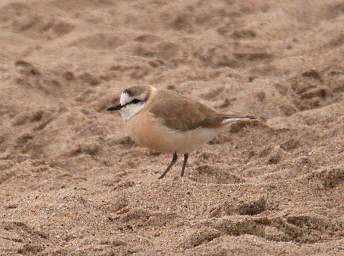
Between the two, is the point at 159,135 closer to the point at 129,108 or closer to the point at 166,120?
the point at 166,120

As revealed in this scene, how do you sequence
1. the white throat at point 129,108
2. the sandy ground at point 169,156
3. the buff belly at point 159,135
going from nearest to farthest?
the sandy ground at point 169,156, the buff belly at point 159,135, the white throat at point 129,108

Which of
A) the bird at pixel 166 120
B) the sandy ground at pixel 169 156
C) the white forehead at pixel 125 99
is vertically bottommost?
the sandy ground at pixel 169 156

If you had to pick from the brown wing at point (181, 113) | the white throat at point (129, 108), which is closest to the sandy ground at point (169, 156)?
the brown wing at point (181, 113)

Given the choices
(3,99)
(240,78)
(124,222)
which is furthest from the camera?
(240,78)

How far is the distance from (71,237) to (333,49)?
5.19 m

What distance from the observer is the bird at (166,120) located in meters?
6.18

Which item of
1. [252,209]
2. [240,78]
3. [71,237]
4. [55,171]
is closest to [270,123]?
[240,78]

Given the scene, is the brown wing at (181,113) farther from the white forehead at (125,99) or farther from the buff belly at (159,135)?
the white forehead at (125,99)

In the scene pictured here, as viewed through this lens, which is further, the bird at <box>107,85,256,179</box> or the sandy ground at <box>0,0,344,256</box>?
the bird at <box>107,85,256,179</box>

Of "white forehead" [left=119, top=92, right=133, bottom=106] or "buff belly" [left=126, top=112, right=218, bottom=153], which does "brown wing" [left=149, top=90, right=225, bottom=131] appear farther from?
"white forehead" [left=119, top=92, right=133, bottom=106]

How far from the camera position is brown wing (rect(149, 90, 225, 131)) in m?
6.21

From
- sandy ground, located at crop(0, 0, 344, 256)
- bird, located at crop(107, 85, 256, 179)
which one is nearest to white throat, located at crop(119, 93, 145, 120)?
bird, located at crop(107, 85, 256, 179)

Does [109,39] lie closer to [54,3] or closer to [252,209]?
[54,3]

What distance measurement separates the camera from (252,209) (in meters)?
5.12
